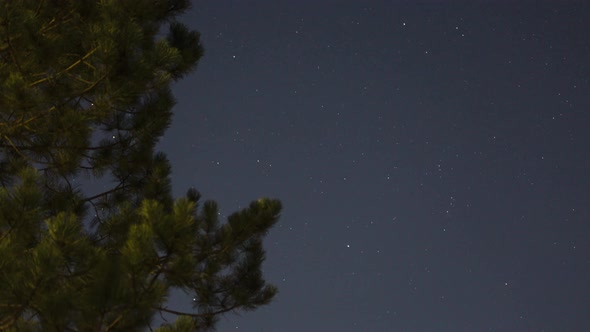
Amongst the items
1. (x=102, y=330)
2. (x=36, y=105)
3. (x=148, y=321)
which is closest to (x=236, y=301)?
(x=148, y=321)

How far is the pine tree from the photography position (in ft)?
13.4

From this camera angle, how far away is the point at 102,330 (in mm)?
4234

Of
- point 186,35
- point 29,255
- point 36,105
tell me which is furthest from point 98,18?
point 29,255

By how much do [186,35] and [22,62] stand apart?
1.51 meters

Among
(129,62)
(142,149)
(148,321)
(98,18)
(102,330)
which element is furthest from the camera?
(142,149)

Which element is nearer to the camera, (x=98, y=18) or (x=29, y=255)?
(x=29, y=255)

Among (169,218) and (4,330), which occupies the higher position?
(169,218)

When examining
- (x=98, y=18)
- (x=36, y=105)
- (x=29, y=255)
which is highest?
(x=98, y=18)

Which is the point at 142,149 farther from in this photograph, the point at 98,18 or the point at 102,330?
the point at 102,330

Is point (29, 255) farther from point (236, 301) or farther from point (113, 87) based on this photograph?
point (236, 301)

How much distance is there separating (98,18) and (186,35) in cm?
74

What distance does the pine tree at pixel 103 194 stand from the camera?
4.07 metres

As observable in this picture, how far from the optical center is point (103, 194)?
20.5ft

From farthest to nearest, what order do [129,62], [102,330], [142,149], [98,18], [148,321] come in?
[142,149], [98,18], [129,62], [148,321], [102,330]
